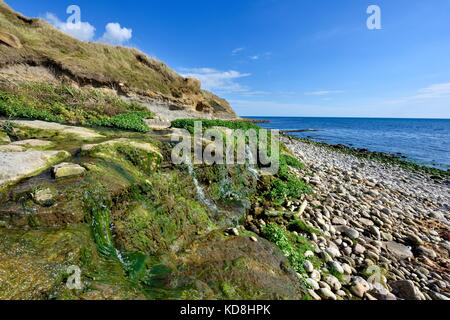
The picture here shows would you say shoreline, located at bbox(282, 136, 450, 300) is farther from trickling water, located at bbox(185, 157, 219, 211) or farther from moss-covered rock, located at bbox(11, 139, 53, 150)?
moss-covered rock, located at bbox(11, 139, 53, 150)

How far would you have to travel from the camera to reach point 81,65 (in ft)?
71.5

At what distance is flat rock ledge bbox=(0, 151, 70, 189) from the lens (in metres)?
4.53

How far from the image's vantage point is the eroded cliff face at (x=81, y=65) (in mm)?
18469

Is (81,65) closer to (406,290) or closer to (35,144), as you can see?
(35,144)

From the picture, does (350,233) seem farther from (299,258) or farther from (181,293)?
(181,293)

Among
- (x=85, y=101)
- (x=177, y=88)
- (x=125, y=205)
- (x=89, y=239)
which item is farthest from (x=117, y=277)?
(x=177, y=88)

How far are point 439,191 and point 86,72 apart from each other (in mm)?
28254

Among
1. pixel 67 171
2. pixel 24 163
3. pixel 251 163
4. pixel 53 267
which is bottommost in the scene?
pixel 53 267

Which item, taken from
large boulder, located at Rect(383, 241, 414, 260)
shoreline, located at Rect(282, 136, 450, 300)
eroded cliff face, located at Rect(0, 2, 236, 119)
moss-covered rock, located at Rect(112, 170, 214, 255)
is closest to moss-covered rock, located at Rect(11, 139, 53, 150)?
moss-covered rock, located at Rect(112, 170, 214, 255)

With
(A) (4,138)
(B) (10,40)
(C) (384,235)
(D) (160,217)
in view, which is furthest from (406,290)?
(B) (10,40)

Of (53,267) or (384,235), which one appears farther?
(384,235)

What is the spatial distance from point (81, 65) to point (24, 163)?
2073cm

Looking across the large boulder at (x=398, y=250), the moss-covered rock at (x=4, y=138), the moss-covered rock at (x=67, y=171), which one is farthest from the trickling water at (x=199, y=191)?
the large boulder at (x=398, y=250)

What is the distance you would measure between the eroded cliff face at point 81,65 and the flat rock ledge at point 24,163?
15.6 m
